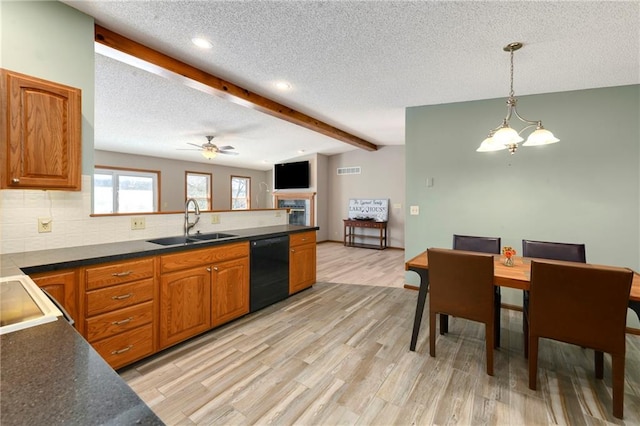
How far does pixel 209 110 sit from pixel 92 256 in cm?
296

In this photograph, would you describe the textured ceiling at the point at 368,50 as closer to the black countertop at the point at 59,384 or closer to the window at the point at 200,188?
the black countertop at the point at 59,384

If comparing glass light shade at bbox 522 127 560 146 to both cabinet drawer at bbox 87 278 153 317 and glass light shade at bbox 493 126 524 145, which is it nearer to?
glass light shade at bbox 493 126 524 145

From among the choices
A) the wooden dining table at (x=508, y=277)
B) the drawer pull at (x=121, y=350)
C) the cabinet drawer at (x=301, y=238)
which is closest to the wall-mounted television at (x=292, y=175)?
the cabinet drawer at (x=301, y=238)

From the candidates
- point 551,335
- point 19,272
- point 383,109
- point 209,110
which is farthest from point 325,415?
point 209,110

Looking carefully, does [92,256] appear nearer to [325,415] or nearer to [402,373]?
[325,415]

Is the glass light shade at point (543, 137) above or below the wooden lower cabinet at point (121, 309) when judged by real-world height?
above

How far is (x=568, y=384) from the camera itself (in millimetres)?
1893

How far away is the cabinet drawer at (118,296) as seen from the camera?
1.77 meters

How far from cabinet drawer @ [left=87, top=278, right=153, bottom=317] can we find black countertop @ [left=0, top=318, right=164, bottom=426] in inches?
42.6

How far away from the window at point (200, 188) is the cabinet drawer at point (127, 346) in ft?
21.7

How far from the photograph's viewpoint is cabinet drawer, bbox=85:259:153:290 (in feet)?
5.75

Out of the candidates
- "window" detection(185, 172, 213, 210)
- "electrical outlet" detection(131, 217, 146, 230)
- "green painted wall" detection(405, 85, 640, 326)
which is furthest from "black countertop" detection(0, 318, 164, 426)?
"window" detection(185, 172, 213, 210)

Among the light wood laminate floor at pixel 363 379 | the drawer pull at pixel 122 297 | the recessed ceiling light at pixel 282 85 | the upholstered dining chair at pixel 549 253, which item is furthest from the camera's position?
the recessed ceiling light at pixel 282 85

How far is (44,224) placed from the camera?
1.90m
